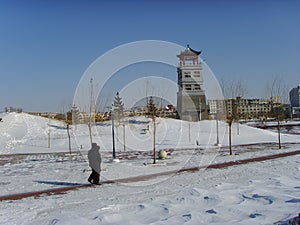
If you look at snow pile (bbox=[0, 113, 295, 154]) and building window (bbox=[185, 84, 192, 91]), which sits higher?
building window (bbox=[185, 84, 192, 91])

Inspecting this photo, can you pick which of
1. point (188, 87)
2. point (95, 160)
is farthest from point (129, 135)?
point (95, 160)

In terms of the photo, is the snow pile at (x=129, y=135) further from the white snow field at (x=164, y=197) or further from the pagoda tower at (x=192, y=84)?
the white snow field at (x=164, y=197)

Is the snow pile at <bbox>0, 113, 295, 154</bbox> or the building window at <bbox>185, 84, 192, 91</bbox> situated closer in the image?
the snow pile at <bbox>0, 113, 295, 154</bbox>

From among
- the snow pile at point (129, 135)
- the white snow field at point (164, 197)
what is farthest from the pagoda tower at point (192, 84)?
the white snow field at point (164, 197)

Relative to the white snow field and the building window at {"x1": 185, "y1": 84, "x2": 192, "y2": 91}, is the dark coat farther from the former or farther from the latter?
the building window at {"x1": 185, "y1": 84, "x2": 192, "y2": 91}

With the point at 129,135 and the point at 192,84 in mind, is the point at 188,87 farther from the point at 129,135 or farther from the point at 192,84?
the point at 129,135

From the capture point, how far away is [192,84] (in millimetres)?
52562

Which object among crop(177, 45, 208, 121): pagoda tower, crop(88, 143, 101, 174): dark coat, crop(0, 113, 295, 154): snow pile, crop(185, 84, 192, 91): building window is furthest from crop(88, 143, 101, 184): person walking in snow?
crop(185, 84, 192, 91): building window

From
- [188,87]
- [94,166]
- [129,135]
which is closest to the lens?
[94,166]

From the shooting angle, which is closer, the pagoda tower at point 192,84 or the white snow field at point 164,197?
the white snow field at point 164,197

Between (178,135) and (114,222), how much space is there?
1300 inches

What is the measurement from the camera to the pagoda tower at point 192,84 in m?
50.3

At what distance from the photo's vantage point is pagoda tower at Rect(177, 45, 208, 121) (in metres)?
50.3

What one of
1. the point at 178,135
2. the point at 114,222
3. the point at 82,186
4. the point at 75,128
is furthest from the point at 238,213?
the point at 75,128
